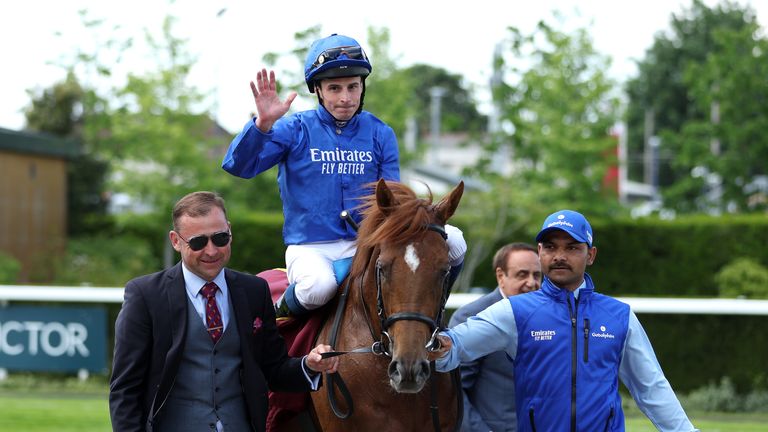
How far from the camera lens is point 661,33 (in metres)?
47.1

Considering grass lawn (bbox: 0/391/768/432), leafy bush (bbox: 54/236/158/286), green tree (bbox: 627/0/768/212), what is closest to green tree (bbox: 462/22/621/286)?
green tree (bbox: 627/0/768/212)

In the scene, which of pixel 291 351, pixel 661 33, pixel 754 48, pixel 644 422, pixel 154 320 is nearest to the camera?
pixel 154 320

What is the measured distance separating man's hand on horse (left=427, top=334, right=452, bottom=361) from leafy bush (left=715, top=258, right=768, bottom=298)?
13.1m

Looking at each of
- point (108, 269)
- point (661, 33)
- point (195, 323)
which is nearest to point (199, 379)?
point (195, 323)

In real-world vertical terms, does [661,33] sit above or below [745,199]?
above

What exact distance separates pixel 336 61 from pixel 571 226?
1.28 metres

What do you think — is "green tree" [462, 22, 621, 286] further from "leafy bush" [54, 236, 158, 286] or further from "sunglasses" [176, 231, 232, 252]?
"sunglasses" [176, 231, 232, 252]

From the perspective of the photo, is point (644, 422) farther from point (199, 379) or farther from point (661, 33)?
point (661, 33)

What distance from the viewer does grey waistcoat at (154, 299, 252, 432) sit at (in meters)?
3.62

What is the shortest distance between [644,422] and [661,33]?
132 ft

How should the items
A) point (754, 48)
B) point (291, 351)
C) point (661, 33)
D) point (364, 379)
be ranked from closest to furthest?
1. point (364, 379)
2. point (291, 351)
3. point (754, 48)
4. point (661, 33)

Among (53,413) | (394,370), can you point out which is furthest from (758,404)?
(394,370)

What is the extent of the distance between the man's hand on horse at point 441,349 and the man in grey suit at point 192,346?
435 millimetres

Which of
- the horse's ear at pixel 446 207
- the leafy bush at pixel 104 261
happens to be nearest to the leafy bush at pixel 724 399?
the horse's ear at pixel 446 207
